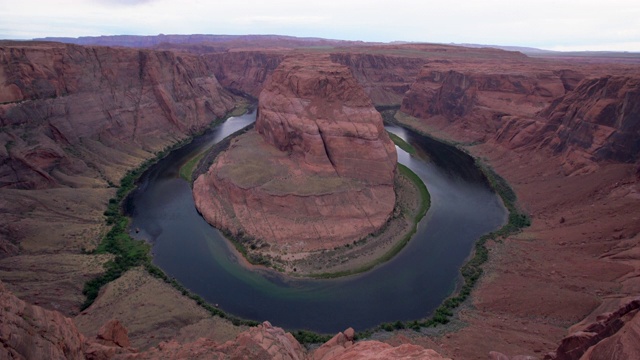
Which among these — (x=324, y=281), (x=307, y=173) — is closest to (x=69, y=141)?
(x=307, y=173)

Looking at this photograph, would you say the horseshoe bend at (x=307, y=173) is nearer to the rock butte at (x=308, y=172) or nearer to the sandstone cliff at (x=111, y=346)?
the rock butte at (x=308, y=172)

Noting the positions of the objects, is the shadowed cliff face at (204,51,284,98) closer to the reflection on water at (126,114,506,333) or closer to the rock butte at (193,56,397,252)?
the rock butte at (193,56,397,252)

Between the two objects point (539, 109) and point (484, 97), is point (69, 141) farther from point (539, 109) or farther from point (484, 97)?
point (539, 109)

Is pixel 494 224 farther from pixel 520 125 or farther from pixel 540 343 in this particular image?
pixel 520 125

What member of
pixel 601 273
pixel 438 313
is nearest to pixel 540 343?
pixel 438 313

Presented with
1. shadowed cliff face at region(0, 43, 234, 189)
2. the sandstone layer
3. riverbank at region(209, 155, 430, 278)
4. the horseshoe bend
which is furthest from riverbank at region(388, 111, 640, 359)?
shadowed cliff face at region(0, 43, 234, 189)

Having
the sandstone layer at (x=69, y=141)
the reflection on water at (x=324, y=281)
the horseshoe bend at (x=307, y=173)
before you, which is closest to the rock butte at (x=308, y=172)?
the horseshoe bend at (x=307, y=173)
